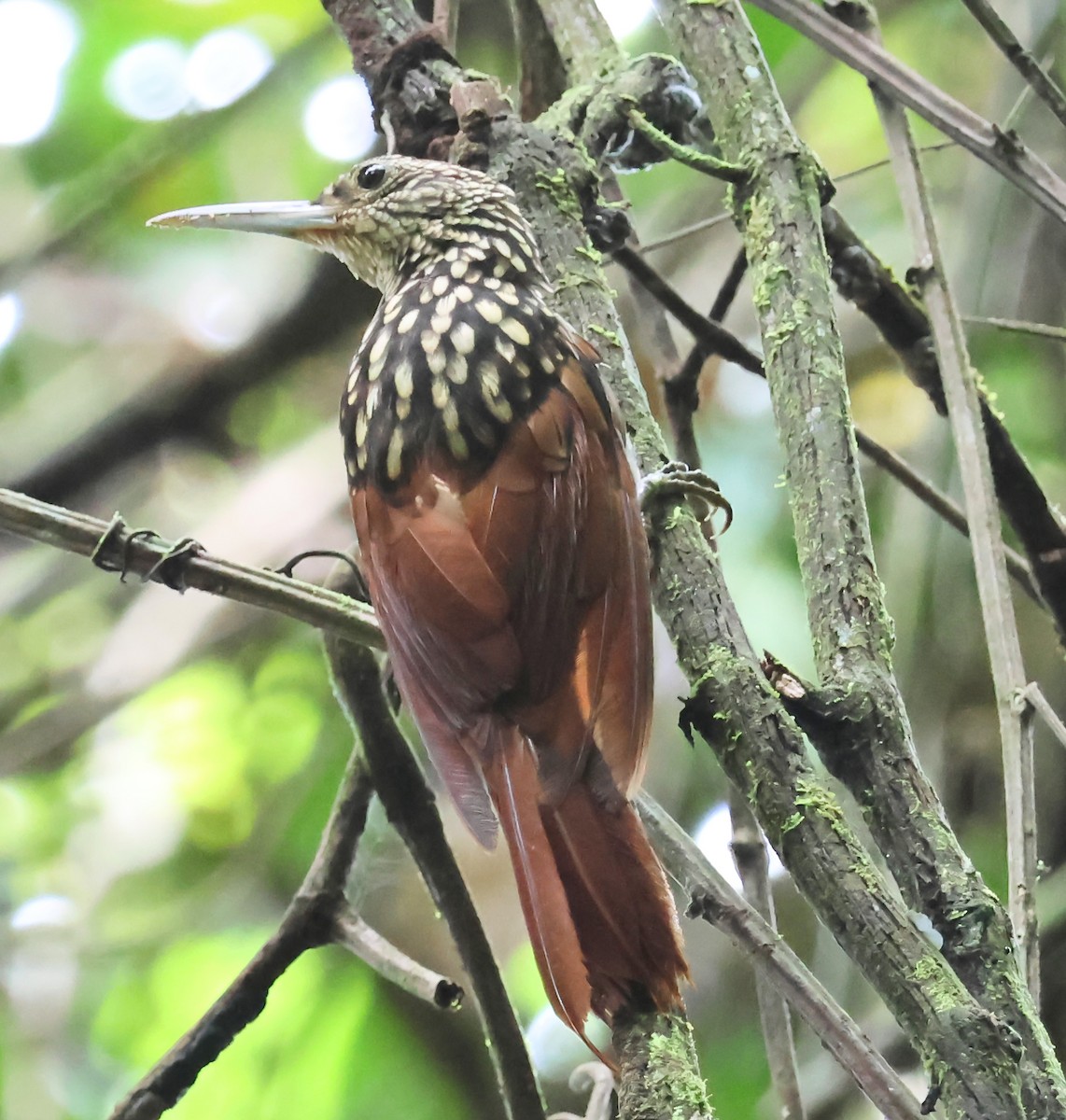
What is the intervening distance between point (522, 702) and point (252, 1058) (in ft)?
4.84

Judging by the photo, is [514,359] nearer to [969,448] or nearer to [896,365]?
[969,448]

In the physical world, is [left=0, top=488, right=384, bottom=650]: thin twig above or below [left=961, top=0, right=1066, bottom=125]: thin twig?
below

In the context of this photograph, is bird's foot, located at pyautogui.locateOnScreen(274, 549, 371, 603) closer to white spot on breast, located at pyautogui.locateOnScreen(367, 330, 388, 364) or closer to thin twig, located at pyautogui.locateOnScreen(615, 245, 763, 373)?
white spot on breast, located at pyautogui.locateOnScreen(367, 330, 388, 364)

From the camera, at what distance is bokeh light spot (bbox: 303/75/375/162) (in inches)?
110

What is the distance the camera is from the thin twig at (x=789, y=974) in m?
0.85

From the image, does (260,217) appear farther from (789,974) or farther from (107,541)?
(789,974)

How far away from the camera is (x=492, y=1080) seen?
2.26m

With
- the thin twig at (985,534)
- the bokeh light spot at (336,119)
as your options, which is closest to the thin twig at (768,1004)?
the thin twig at (985,534)

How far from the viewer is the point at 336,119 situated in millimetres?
2797

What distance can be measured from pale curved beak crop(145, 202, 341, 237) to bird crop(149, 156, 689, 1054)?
0.25m

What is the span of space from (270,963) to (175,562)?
0.60 meters

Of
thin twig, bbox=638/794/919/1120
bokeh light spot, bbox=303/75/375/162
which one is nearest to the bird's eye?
thin twig, bbox=638/794/919/1120

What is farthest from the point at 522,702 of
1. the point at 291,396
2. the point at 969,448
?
the point at 291,396

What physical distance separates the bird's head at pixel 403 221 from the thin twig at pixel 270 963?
67 cm
